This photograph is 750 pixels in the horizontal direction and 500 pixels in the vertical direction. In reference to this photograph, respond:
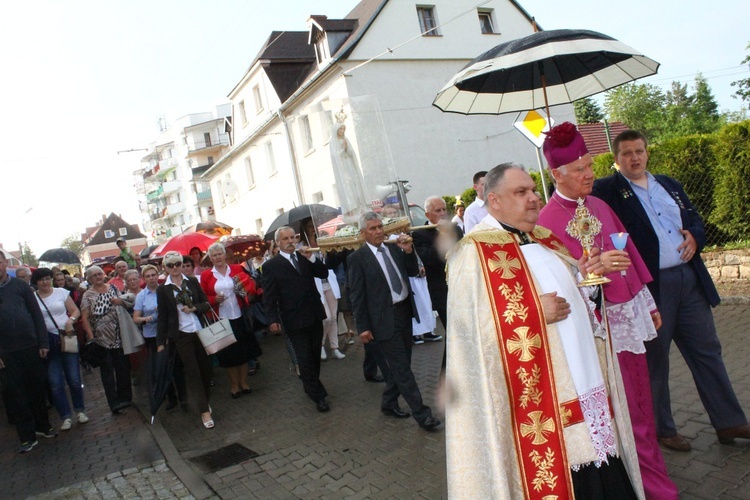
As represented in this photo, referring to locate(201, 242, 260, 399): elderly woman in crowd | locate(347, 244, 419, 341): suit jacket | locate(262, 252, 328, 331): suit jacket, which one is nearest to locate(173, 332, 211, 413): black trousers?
locate(201, 242, 260, 399): elderly woman in crowd

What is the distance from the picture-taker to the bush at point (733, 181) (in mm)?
8773

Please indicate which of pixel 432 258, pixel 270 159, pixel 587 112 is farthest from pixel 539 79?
pixel 587 112

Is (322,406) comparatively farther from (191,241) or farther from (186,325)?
(191,241)

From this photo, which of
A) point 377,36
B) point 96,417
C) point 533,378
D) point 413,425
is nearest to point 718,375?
point 533,378

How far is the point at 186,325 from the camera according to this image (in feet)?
25.5

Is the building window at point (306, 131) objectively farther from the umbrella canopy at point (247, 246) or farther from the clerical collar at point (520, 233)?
the umbrella canopy at point (247, 246)

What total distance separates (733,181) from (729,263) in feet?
3.70

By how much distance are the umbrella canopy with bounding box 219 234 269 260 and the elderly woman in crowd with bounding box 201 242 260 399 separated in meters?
4.26

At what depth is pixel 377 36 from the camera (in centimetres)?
2350

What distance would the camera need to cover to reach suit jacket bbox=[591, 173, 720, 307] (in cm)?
424

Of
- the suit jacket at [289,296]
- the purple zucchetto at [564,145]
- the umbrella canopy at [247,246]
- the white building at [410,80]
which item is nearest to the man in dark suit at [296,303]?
the suit jacket at [289,296]

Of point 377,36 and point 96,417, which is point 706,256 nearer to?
point 96,417

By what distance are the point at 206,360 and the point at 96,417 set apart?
2.21m

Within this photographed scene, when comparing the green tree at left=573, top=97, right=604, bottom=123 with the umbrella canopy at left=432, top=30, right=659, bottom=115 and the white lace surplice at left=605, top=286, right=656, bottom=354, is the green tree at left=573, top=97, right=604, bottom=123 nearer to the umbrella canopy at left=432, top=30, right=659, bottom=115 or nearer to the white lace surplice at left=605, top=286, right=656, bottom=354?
the umbrella canopy at left=432, top=30, right=659, bottom=115
